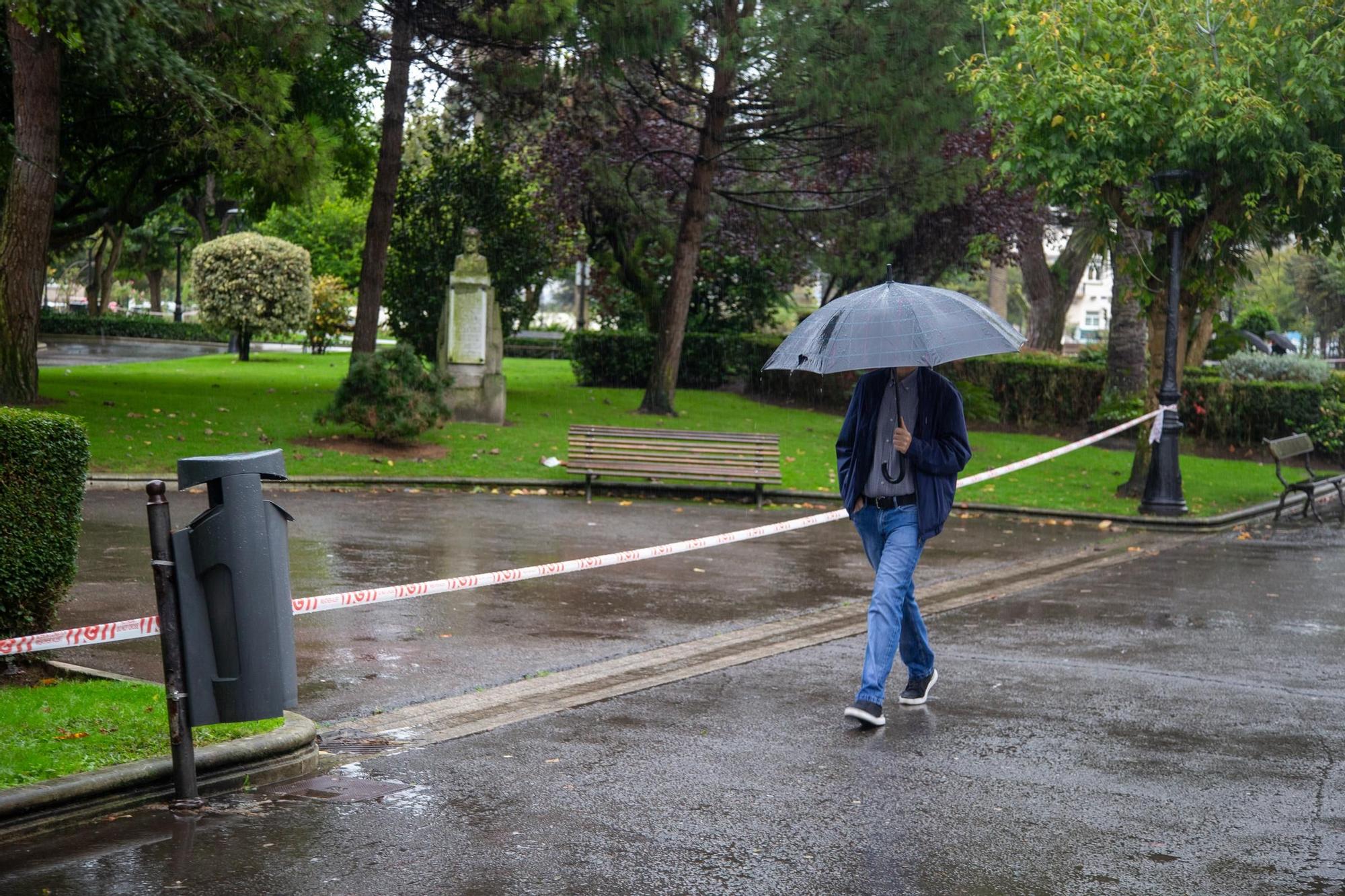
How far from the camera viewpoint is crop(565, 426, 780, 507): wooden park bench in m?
16.1

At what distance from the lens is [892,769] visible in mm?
6137

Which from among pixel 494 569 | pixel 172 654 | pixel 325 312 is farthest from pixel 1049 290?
pixel 172 654

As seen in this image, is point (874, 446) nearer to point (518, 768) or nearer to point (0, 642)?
point (518, 768)

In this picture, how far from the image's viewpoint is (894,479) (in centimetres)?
696

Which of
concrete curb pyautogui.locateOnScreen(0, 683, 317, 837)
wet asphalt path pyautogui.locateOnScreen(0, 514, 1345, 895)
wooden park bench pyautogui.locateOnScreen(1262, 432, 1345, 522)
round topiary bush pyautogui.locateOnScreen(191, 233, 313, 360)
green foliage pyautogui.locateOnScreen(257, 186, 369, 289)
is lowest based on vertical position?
wet asphalt path pyautogui.locateOnScreen(0, 514, 1345, 895)

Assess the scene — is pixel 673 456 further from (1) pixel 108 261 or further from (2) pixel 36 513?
(1) pixel 108 261

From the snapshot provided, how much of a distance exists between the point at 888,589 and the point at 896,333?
48.1 inches

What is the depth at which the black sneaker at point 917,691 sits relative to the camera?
732 cm

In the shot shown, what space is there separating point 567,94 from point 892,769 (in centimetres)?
1991

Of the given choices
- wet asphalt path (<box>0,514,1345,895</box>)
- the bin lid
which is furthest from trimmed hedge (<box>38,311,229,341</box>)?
the bin lid

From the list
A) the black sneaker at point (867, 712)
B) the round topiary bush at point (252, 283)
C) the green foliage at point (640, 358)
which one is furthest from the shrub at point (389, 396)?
the round topiary bush at point (252, 283)

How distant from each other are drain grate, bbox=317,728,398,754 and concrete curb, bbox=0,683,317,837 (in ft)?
0.40

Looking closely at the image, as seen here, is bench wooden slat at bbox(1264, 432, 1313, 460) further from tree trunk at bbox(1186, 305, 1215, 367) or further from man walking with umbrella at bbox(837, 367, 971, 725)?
man walking with umbrella at bbox(837, 367, 971, 725)

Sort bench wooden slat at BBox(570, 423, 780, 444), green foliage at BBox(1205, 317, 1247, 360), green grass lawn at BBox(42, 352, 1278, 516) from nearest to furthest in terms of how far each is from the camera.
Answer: bench wooden slat at BBox(570, 423, 780, 444) → green grass lawn at BBox(42, 352, 1278, 516) → green foliage at BBox(1205, 317, 1247, 360)
